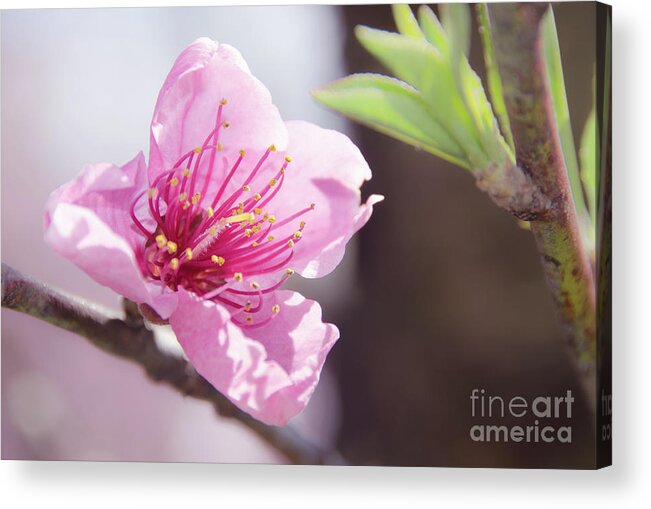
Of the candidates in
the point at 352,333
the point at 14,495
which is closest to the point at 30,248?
the point at 14,495

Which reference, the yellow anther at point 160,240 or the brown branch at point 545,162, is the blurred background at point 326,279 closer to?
the brown branch at point 545,162

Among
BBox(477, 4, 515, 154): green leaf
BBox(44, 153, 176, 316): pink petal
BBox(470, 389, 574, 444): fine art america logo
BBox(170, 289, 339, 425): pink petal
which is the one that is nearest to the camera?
BBox(44, 153, 176, 316): pink petal

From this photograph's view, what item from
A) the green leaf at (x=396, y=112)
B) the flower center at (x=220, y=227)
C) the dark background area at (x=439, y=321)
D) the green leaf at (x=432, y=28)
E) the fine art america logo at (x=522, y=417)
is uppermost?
the green leaf at (x=432, y=28)

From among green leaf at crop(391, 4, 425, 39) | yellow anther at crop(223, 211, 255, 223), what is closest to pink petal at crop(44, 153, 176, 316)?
yellow anther at crop(223, 211, 255, 223)

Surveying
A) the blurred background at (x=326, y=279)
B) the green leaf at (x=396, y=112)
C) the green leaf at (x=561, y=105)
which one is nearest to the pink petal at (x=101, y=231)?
the blurred background at (x=326, y=279)

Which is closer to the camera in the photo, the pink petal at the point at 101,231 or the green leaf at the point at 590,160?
the pink petal at the point at 101,231

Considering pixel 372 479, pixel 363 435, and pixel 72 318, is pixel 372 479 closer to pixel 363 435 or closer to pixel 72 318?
pixel 363 435

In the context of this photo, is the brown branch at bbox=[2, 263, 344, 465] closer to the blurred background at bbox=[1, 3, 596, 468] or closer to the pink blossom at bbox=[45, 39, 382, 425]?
the pink blossom at bbox=[45, 39, 382, 425]
